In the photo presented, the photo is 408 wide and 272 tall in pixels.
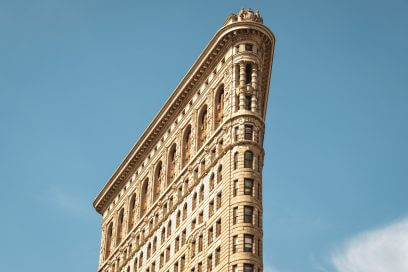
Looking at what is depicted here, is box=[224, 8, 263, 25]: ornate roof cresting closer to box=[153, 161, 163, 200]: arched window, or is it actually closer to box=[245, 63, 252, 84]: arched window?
box=[245, 63, 252, 84]: arched window

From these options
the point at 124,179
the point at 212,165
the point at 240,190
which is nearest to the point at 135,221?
the point at 124,179

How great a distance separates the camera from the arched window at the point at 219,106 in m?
115

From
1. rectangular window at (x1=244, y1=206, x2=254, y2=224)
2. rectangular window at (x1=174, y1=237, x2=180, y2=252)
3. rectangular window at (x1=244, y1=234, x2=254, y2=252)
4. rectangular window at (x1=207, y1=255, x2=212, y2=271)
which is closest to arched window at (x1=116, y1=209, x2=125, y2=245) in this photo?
rectangular window at (x1=174, y1=237, x2=180, y2=252)

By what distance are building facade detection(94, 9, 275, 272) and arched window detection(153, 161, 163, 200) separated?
0.55ft

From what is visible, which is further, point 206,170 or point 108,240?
point 108,240

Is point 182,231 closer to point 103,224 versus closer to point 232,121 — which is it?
point 232,121

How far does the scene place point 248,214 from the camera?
330 feet

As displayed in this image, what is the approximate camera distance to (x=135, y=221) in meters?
133

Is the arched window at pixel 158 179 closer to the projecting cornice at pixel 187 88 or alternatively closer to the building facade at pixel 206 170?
the building facade at pixel 206 170

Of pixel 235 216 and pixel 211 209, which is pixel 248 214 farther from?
pixel 211 209

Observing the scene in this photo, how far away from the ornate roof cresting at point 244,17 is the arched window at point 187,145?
15896 millimetres

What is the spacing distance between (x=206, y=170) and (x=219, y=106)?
914 centimetres

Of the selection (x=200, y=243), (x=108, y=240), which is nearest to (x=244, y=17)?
(x=200, y=243)

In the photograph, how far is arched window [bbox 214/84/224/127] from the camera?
115 metres
